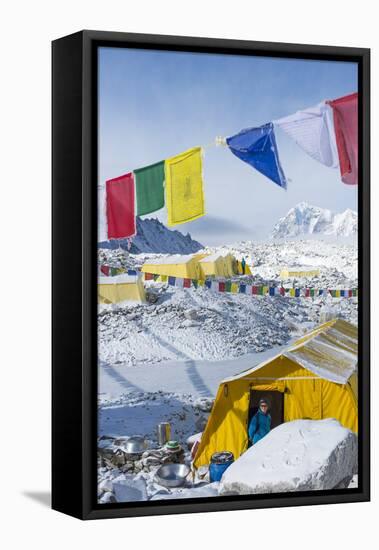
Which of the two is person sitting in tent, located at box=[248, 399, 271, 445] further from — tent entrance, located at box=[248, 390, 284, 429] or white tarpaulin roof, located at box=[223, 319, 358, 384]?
white tarpaulin roof, located at box=[223, 319, 358, 384]

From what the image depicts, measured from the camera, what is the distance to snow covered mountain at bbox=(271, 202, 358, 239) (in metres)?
9.02

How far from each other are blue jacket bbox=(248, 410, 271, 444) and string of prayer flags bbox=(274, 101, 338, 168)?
1.63 meters

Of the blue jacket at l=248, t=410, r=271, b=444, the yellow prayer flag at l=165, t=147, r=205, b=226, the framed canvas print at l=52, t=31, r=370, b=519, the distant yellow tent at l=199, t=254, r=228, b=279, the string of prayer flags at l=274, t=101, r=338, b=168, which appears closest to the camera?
the framed canvas print at l=52, t=31, r=370, b=519

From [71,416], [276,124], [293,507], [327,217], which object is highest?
[276,124]

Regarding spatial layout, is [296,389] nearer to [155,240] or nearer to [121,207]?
[155,240]

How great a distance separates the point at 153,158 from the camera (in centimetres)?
865

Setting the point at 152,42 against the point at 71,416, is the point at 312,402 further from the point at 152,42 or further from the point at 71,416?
the point at 152,42

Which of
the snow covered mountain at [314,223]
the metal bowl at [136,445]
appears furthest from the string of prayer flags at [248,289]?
the metal bowl at [136,445]

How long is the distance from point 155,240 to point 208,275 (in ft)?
1.36

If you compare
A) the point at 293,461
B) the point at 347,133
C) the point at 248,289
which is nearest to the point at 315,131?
the point at 347,133

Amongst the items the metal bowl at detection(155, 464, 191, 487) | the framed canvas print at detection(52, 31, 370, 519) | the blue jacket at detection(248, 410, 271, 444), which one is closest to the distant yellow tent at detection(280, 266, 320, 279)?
the framed canvas print at detection(52, 31, 370, 519)

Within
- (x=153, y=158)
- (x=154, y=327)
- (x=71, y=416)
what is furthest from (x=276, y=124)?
(x=71, y=416)

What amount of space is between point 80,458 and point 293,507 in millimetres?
1427

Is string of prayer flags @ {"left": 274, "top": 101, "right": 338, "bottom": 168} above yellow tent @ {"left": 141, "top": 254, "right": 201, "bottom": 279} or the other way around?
above
